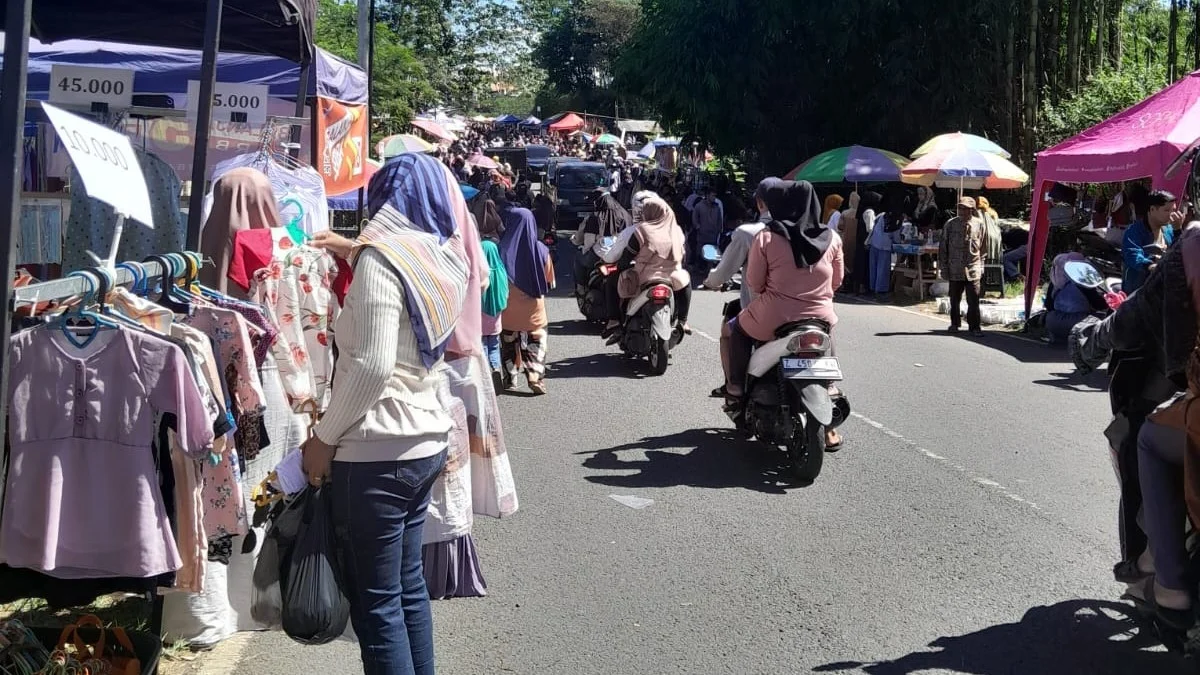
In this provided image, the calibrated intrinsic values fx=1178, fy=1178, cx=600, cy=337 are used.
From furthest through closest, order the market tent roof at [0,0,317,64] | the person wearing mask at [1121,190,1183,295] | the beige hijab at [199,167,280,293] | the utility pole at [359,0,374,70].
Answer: the utility pole at [359,0,374,70] → the person wearing mask at [1121,190,1183,295] → the market tent roof at [0,0,317,64] → the beige hijab at [199,167,280,293]

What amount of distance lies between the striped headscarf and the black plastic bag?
57cm

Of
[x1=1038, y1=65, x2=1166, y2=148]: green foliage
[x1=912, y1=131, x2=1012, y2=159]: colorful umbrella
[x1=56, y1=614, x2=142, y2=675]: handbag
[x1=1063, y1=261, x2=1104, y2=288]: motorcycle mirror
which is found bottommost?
[x1=56, y1=614, x2=142, y2=675]: handbag

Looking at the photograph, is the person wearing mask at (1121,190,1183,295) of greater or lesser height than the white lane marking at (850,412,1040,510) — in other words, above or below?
above

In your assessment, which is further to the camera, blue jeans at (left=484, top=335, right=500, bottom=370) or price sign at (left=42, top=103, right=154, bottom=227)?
blue jeans at (left=484, top=335, right=500, bottom=370)

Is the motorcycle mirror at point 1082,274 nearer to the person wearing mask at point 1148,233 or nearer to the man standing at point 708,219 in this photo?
the person wearing mask at point 1148,233

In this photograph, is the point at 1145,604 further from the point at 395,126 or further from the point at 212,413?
the point at 395,126

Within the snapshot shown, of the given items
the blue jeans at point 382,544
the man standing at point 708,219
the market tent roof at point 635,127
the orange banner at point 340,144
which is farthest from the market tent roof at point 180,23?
the market tent roof at point 635,127

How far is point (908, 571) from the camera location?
5.72 m

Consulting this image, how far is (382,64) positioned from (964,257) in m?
16.8

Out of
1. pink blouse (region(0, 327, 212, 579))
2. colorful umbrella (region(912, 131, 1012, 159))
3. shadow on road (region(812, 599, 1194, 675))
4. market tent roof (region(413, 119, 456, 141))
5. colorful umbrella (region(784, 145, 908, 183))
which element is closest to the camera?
pink blouse (region(0, 327, 212, 579))

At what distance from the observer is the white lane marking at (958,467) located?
6.99 metres

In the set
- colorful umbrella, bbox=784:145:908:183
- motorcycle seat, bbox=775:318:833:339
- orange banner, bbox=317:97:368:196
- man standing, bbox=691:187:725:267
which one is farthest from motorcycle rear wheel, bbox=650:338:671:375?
man standing, bbox=691:187:725:267

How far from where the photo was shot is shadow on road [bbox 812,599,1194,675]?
457 centimetres

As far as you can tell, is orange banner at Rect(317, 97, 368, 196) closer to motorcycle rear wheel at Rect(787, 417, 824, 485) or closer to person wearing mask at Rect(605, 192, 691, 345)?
person wearing mask at Rect(605, 192, 691, 345)
